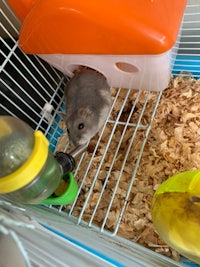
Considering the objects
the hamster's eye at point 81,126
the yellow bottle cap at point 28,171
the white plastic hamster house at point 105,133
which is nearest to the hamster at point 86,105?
the hamster's eye at point 81,126

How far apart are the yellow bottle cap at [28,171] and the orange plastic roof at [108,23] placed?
270 millimetres

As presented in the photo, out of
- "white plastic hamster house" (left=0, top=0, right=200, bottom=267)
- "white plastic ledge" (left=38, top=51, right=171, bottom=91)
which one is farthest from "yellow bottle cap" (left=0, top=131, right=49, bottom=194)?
"white plastic ledge" (left=38, top=51, right=171, bottom=91)

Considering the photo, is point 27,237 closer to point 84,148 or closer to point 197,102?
point 84,148

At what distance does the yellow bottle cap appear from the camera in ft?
1.88

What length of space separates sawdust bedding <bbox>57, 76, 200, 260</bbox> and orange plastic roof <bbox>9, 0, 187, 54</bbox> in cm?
33

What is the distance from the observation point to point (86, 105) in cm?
91

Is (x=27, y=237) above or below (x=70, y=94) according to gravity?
below

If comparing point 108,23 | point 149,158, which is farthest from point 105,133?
point 108,23

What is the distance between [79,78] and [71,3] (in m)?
0.28

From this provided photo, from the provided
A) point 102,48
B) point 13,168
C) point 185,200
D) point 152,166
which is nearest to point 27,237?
point 13,168

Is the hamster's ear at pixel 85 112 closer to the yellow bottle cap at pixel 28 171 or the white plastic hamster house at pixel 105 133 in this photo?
the white plastic hamster house at pixel 105 133

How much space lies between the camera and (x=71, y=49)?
810mm

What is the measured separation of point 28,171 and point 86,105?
365 millimetres

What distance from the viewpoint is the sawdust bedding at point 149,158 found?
0.91 meters
